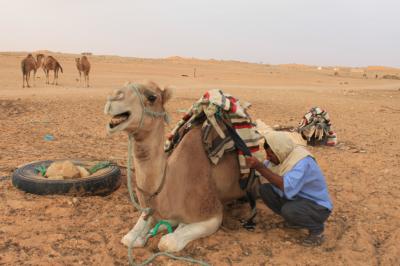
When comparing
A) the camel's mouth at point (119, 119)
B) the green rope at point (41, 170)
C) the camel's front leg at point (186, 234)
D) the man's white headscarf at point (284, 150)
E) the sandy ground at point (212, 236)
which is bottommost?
the sandy ground at point (212, 236)

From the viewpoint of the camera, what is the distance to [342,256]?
12.9 feet

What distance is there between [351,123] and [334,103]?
4.85m

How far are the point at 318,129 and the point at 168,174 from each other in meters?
5.36

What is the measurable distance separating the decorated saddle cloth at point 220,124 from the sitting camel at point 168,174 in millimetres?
88

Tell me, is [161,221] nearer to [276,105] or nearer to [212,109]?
[212,109]

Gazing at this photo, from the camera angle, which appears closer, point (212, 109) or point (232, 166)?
point (212, 109)

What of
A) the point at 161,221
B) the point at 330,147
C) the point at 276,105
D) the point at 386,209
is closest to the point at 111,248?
the point at 161,221

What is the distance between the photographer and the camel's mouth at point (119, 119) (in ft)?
10.0

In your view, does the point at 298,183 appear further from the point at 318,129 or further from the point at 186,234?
the point at 318,129

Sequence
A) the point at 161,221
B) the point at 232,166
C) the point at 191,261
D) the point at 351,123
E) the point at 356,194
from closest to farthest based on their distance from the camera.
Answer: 1. the point at 191,261
2. the point at 161,221
3. the point at 232,166
4. the point at 356,194
5. the point at 351,123

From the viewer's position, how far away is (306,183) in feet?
13.4

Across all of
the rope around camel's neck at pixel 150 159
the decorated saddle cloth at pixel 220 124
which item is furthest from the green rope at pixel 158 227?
the decorated saddle cloth at pixel 220 124

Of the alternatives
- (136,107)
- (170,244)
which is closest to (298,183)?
(170,244)

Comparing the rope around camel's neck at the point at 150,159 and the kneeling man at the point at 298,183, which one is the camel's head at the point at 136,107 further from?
the kneeling man at the point at 298,183
